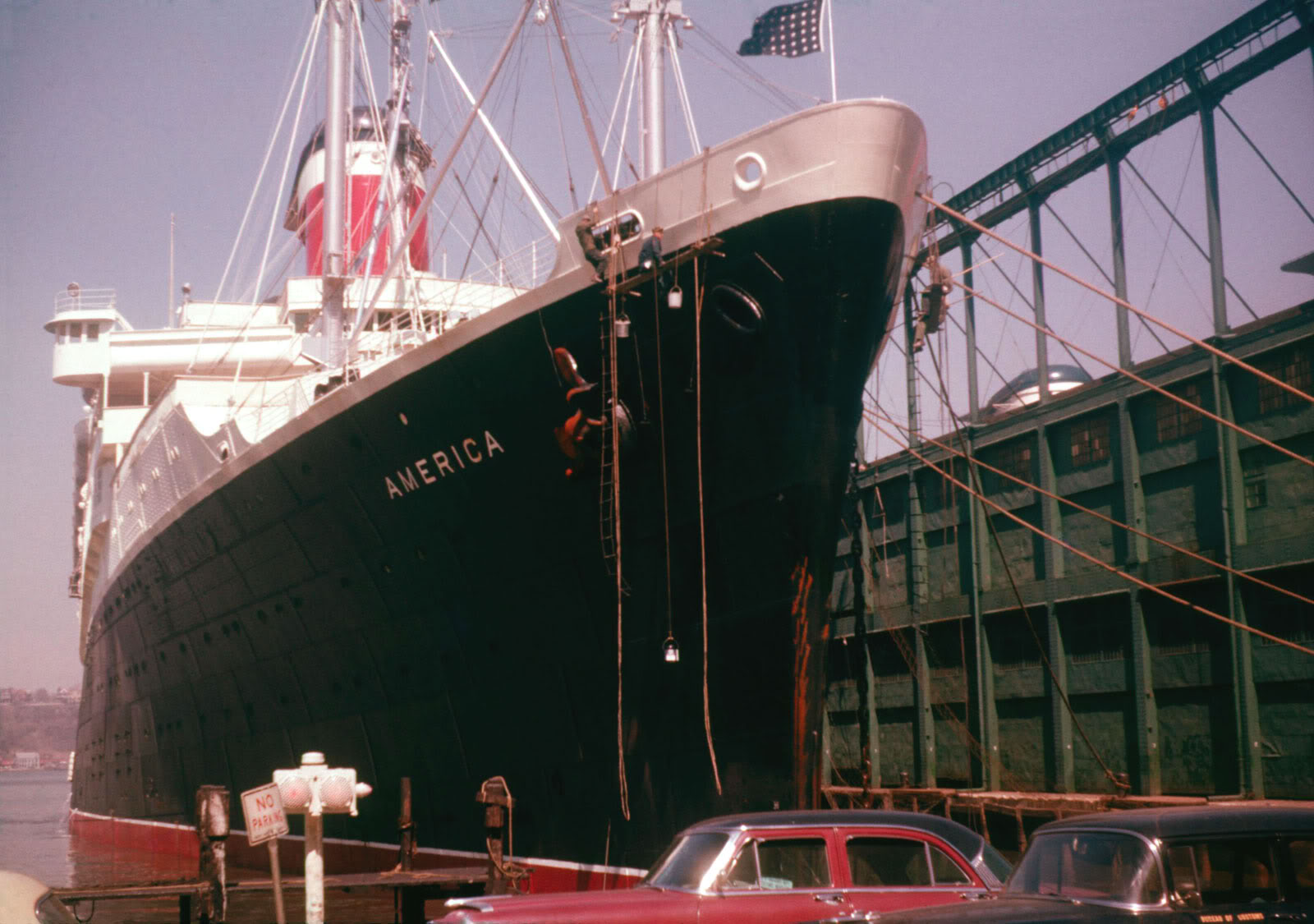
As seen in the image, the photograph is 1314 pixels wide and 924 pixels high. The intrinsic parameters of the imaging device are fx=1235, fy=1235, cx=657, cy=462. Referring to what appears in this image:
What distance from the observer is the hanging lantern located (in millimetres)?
12594

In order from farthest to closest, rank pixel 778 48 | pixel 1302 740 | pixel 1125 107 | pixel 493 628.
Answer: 1. pixel 1125 107
2. pixel 1302 740
3. pixel 778 48
4. pixel 493 628

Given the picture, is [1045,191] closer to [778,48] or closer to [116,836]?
[778,48]

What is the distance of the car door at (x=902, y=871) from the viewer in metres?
7.89

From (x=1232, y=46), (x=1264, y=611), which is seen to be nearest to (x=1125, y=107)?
(x=1232, y=46)

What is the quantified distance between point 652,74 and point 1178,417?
→ 38.8 feet

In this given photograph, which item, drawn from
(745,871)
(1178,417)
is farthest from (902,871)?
(1178,417)

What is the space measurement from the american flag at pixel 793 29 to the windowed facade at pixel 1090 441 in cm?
1152

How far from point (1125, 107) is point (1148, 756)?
12.8 m

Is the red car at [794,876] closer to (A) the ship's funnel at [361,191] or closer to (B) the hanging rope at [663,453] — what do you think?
(B) the hanging rope at [663,453]

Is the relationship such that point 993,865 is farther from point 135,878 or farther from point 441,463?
point 135,878

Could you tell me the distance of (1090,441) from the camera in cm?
2450

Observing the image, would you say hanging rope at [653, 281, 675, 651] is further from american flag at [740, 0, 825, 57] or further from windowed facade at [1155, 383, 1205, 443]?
windowed facade at [1155, 383, 1205, 443]

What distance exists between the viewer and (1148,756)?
875 inches

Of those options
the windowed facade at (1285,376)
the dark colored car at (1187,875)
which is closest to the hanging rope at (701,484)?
the dark colored car at (1187,875)
